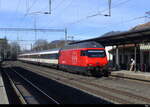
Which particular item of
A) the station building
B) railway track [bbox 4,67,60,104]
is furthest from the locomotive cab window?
railway track [bbox 4,67,60,104]

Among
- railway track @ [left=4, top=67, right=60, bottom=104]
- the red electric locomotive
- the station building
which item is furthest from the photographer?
the red electric locomotive

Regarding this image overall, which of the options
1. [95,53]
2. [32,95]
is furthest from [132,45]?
[32,95]

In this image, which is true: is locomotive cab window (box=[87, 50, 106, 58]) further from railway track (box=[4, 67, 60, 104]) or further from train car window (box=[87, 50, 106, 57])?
railway track (box=[4, 67, 60, 104])

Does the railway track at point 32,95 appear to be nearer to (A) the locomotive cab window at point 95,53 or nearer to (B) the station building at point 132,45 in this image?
(A) the locomotive cab window at point 95,53

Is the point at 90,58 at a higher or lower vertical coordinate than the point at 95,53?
lower

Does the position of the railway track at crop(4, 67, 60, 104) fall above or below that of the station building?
below

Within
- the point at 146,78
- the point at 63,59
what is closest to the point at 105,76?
the point at 146,78

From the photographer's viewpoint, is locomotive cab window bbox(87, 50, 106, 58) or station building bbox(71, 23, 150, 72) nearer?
station building bbox(71, 23, 150, 72)

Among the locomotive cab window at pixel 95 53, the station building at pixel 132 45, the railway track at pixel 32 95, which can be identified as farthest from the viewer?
the locomotive cab window at pixel 95 53

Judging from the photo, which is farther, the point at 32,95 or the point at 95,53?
the point at 95,53

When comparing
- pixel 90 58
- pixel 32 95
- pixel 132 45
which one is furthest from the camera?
pixel 132 45

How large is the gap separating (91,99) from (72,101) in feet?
3.28

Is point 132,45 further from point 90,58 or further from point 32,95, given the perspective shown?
point 32,95

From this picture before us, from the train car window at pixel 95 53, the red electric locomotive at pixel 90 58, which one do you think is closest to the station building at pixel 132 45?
the train car window at pixel 95 53
